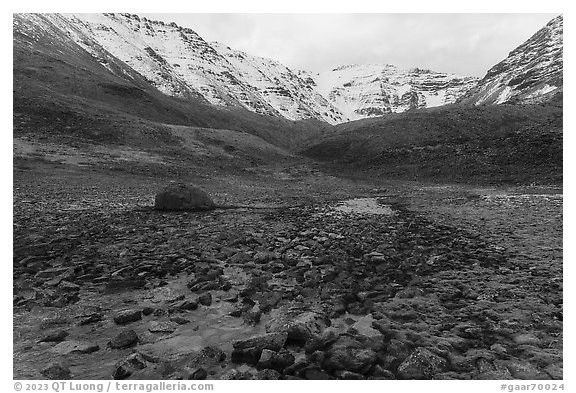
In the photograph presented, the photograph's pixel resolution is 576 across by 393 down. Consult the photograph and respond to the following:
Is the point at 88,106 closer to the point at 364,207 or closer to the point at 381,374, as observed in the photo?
the point at 364,207

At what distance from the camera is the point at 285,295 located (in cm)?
912

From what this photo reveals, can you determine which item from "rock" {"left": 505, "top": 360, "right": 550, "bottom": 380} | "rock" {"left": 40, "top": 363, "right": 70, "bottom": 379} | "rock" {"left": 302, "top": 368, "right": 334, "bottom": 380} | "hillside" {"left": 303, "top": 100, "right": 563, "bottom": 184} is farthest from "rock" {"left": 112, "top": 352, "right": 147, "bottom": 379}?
"hillside" {"left": 303, "top": 100, "right": 563, "bottom": 184}

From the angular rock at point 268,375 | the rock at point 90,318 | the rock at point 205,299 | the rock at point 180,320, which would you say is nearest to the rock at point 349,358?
the angular rock at point 268,375

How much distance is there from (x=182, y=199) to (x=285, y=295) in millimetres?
13547

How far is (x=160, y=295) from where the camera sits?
30.3 feet

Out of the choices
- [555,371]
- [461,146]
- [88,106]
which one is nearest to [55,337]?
[555,371]

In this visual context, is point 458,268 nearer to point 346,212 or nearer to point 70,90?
point 346,212

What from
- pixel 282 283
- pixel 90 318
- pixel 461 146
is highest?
pixel 461 146

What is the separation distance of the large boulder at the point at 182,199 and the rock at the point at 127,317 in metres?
13.1

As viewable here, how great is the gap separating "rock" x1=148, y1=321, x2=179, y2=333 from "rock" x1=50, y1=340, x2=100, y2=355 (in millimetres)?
1079

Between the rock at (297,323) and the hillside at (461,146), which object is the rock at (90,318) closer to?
the rock at (297,323)

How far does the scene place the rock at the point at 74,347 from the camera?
6617 millimetres

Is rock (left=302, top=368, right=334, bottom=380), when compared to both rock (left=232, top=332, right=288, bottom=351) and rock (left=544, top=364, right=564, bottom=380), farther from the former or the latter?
rock (left=544, top=364, right=564, bottom=380)
